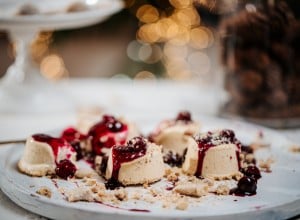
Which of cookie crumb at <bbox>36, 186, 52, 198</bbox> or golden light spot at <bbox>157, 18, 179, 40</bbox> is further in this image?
golden light spot at <bbox>157, 18, 179, 40</bbox>

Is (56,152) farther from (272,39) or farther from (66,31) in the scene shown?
(66,31)

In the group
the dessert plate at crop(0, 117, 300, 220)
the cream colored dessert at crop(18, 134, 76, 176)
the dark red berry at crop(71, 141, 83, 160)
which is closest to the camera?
the dessert plate at crop(0, 117, 300, 220)

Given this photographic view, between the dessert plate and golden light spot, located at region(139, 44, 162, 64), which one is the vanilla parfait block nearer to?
the dessert plate

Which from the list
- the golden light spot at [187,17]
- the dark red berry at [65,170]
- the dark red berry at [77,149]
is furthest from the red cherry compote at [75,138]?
the golden light spot at [187,17]

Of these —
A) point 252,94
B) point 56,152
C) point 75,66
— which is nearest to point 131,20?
point 75,66

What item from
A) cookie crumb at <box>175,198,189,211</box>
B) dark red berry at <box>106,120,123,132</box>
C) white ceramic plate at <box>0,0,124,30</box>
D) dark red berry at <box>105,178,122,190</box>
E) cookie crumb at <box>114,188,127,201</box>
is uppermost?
white ceramic plate at <box>0,0,124,30</box>

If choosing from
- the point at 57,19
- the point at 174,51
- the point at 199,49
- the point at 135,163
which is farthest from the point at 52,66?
the point at 135,163

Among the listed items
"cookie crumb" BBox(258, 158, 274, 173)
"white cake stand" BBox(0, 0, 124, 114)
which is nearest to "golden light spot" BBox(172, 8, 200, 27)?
"white cake stand" BBox(0, 0, 124, 114)
